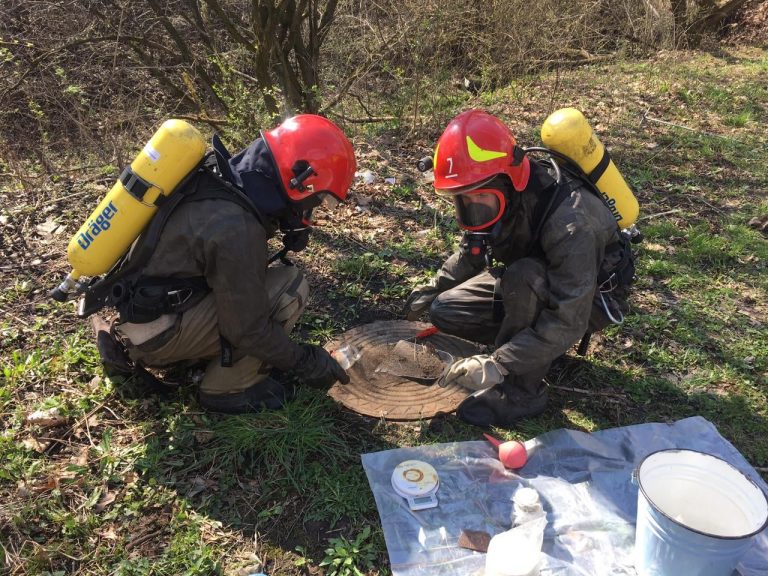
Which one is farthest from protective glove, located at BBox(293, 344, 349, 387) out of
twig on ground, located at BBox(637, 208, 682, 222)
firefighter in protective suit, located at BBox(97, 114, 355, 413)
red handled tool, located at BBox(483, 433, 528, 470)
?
twig on ground, located at BBox(637, 208, 682, 222)

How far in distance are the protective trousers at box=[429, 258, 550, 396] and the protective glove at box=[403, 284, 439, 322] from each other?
0.10m

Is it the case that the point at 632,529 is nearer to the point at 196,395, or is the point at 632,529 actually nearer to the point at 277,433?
the point at 277,433

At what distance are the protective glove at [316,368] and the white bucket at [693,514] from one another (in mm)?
1547

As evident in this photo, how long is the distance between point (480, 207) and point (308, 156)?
880 millimetres

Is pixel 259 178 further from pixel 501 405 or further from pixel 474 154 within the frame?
pixel 501 405

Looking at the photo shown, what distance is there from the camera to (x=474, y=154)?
2713 mm

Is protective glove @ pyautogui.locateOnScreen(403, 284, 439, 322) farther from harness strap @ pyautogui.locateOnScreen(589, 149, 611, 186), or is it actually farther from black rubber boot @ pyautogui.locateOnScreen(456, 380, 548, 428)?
harness strap @ pyautogui.locateOnScreen(589, 149, 611, 186)

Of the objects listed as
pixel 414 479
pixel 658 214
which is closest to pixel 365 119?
pixel 658 214

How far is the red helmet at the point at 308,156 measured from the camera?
2635 mm

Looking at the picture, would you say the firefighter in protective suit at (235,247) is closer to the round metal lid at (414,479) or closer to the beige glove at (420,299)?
the round metal lid at (414,479)

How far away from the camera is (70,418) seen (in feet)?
9.77

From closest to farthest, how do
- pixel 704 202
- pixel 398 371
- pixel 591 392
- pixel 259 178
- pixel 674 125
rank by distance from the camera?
1. pixel 259 178
2. pixel 591 392
3. pixel 398 371
4. pixel 704 202
5. pixel 674 125

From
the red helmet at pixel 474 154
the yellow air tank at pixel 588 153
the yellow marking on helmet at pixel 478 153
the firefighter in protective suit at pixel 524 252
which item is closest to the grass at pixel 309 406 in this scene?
the firefighter in protective suit at pixel 524 252

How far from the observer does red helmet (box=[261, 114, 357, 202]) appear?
2.63 metres
